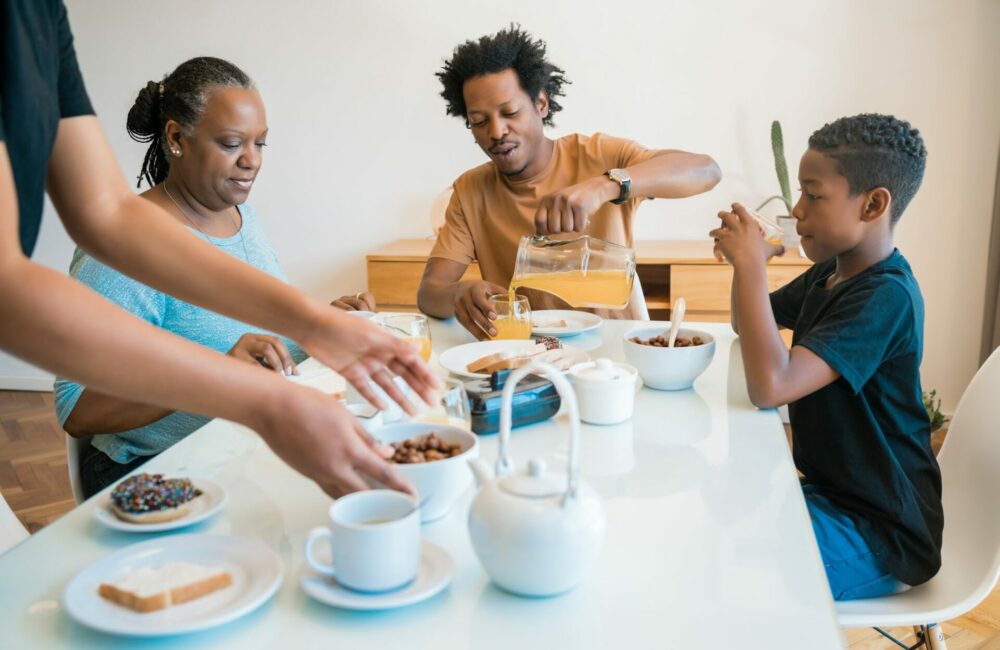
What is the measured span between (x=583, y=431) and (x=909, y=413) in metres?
0.57

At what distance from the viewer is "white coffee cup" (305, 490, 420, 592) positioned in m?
0.77

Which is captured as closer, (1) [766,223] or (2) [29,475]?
(1) [766,223]

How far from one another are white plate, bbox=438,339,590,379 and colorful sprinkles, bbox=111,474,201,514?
0.60 m

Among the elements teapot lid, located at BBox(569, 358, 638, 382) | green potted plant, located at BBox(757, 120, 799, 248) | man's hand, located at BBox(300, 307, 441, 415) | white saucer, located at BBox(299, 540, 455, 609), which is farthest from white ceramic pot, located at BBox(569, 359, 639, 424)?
green potted plant, located at BBox(757, 120, 799, 248)

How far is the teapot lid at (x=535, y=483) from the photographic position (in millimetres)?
776

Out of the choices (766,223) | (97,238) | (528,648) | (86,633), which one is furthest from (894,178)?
(86,633)

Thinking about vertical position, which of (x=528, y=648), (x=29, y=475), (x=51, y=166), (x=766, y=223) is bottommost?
(x=29, y=475)

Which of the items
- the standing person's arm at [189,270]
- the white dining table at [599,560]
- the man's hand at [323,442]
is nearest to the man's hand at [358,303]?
the white dining table at [599,560]

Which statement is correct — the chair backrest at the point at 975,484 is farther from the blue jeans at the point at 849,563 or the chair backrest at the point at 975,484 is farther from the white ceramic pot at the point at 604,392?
the white ceramic pot at the point at 604,392

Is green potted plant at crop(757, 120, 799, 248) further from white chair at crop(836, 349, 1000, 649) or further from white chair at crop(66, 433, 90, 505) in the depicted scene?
white chair at crop(66, 433, 90, 505)

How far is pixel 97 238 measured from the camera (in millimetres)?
1042

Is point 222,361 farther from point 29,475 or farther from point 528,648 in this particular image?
point 29,475

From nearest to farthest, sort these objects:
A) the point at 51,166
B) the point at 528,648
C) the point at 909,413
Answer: the point at 528,648, the point at 51,166, the point at 909,413

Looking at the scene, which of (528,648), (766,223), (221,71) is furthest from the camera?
(221,71)
